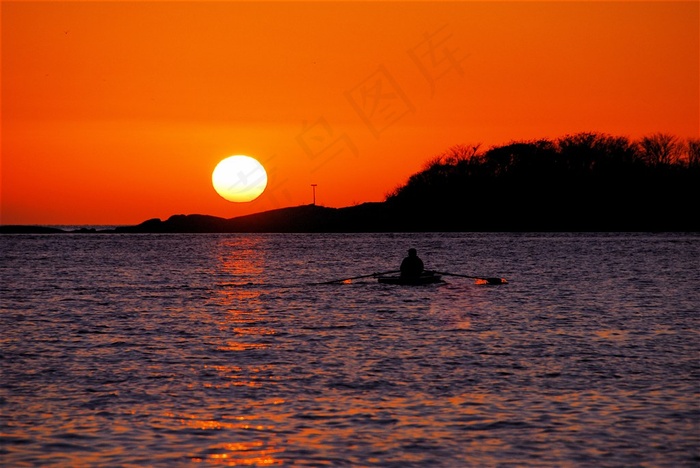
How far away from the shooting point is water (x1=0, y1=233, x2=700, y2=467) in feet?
52.5

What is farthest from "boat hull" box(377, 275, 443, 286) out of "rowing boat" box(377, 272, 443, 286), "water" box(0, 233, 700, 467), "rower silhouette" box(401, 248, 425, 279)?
"water" box(0, 233, 700, 467)

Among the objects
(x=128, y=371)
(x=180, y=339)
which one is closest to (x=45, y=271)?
(x=180, y=339)

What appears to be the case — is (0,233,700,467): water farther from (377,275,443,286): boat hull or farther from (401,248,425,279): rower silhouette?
(401,248,425,279): rower silhouette

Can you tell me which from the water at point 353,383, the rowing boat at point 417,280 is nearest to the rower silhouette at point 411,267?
the rowing boat at point 417,280

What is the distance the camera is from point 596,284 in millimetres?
60531

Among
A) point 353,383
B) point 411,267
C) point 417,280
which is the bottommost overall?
point 353,383

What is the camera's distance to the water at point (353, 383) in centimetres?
1602

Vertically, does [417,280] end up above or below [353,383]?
above

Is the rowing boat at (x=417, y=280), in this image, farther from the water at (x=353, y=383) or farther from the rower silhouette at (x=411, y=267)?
the water at (x=353, y=383)

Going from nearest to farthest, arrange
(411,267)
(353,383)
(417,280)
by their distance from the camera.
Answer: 1. (353,383)
2. (417,280)
3. (411,267)

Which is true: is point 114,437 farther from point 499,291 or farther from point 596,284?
point 596,284

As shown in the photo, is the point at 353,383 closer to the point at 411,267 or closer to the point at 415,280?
the point at 415,280

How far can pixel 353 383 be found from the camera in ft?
71.9

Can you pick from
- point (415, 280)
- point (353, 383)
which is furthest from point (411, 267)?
point (353, 383)
